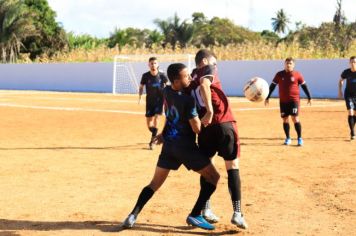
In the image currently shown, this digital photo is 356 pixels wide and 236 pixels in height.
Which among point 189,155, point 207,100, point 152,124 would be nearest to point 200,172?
point 189,155

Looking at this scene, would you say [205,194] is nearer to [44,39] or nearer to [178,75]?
[178,75]

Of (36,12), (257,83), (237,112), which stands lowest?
(237,112)

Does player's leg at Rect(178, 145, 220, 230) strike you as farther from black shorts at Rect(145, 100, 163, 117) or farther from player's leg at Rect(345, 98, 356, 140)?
player's leg at Rect(345, 98, 356, 140)

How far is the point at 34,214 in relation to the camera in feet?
20.7

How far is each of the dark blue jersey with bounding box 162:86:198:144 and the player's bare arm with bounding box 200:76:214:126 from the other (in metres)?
0.12

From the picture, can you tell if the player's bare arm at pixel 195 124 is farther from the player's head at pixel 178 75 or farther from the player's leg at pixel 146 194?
the player's leg at pixel 146 194

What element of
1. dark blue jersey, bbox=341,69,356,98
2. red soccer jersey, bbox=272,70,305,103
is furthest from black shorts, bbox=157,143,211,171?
dark blue jersey, bbox=341,69,356,98

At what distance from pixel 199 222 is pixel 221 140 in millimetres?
913

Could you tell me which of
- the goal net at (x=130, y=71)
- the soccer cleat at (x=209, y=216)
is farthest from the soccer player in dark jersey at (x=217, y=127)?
the goal net at (x=130, y=71)

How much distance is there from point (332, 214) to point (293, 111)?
6.24m

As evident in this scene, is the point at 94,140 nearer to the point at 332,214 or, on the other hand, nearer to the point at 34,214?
the point at 34,214

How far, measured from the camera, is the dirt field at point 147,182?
5.88 m

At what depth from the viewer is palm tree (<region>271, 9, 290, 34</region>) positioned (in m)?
116

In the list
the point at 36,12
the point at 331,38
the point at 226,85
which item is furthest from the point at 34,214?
the point at 36,12
